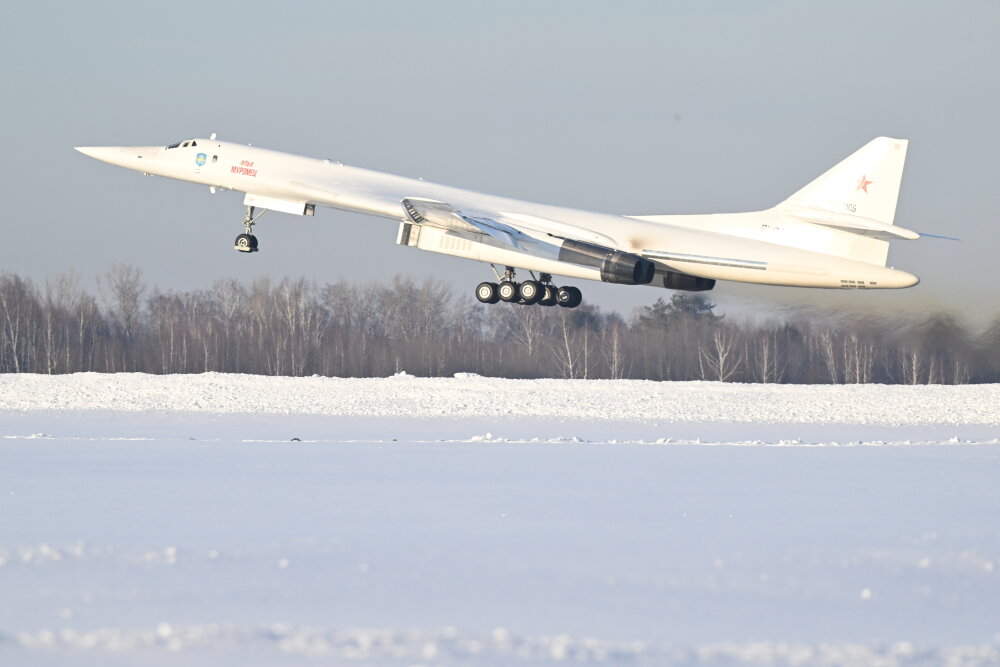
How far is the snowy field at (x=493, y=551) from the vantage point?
19.7 feet

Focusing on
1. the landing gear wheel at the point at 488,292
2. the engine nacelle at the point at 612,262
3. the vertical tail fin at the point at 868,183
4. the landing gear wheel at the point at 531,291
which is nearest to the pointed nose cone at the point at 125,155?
the landing gear wheel at the point at 488,292

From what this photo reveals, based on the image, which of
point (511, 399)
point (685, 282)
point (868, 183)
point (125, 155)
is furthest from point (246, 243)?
point (868, 183)

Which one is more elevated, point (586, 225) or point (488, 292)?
point (586, 225)

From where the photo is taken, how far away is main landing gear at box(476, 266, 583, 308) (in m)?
20.0

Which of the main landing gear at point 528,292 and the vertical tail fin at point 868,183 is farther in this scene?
the main landing gear at point 528,292

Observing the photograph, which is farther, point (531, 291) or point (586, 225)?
point (531, 291)

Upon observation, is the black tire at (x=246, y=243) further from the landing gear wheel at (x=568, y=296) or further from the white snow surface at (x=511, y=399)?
the landing gear wheel at (x=568, y=296)

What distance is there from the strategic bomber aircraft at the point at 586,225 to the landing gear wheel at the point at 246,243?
22mm

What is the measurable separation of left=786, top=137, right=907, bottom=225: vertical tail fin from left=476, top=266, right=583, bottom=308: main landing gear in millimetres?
4318

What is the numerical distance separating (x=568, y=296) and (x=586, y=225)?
1.48 metres

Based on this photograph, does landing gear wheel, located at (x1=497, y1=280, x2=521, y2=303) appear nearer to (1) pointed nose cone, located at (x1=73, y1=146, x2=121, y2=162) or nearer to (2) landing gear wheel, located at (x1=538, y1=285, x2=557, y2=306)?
(2) landing gear wheel, located at (x1=538, y1=285, x2=557, y2=306)

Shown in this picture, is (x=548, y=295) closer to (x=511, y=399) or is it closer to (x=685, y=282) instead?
(x=685, y=282)

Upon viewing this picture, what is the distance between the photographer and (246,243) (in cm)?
2016

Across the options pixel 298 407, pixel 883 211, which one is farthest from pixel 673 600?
pixel 298 407
